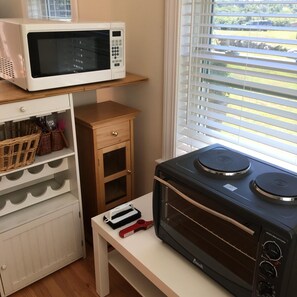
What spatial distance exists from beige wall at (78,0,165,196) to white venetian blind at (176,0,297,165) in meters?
0.19

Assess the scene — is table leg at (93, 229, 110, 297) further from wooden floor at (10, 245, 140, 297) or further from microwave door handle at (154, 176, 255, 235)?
microwave door handle at (154, 176, 255, 235)

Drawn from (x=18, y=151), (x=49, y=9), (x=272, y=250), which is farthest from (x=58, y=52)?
(x=49, y=9)

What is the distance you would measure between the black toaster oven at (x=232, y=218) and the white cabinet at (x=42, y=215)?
622mm

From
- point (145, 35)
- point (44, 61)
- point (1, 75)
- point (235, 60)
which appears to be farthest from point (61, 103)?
point (235, 60)

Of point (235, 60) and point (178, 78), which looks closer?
point (235, 60)

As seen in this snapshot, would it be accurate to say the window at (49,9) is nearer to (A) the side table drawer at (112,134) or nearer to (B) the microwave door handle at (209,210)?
(A) the side table drawer at (112,134)

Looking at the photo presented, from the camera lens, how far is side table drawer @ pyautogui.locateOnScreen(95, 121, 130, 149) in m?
1.84

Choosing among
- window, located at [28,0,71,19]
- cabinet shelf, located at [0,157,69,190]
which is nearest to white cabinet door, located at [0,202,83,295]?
cabinet shelf, located at [0,157,69,190]

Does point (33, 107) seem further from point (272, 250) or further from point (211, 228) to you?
point (272, 250)

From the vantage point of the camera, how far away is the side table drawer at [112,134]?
184 centimetres

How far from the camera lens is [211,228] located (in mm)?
1196

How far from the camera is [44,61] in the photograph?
4.81 feet

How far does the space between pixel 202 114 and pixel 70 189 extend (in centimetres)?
85

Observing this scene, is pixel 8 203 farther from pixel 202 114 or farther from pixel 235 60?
pixel 235 60
